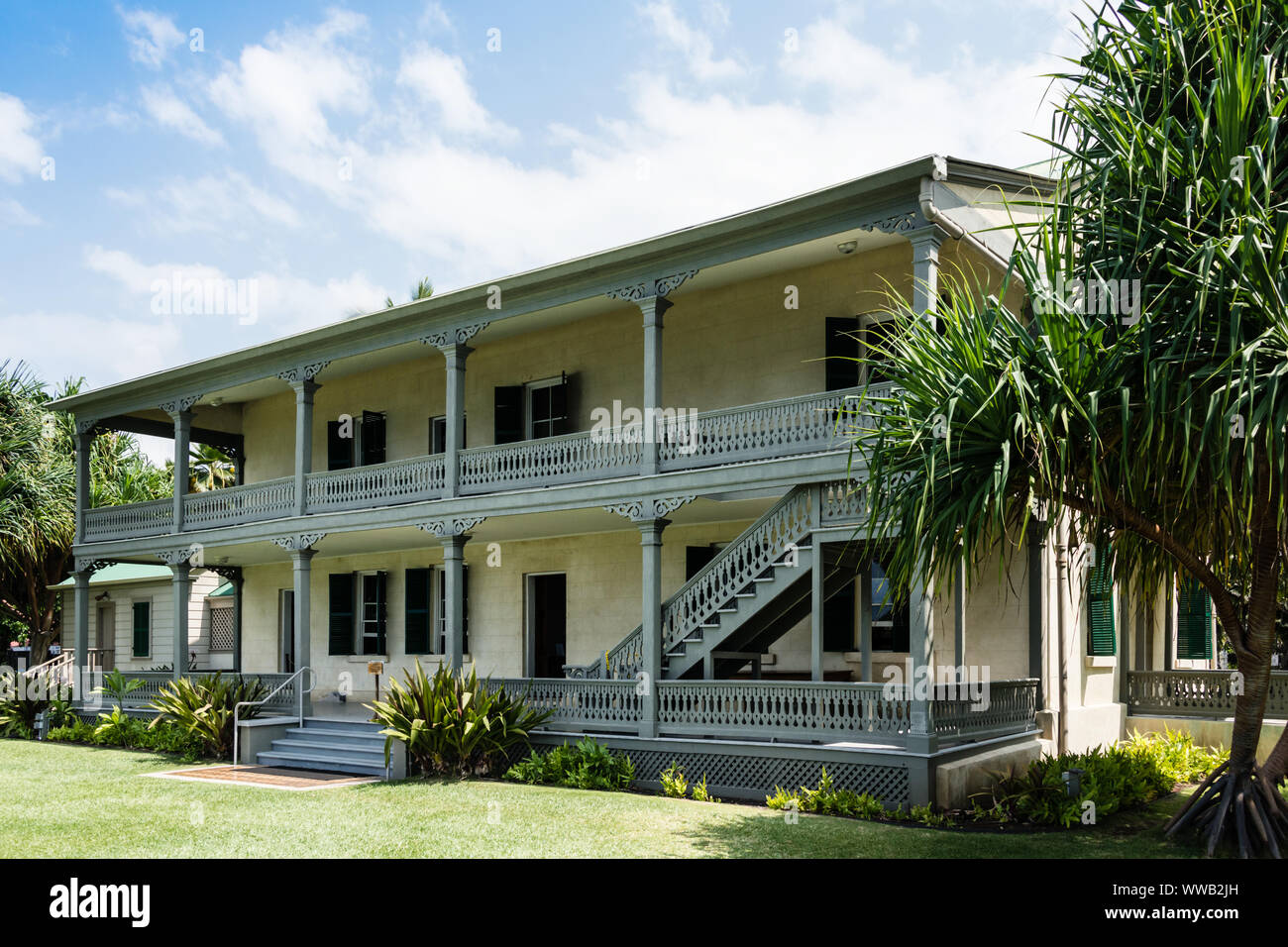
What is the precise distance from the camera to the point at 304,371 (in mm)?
18844

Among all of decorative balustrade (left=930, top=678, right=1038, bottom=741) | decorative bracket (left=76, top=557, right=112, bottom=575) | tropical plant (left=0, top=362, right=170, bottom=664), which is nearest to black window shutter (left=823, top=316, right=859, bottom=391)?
decorative balustrade (left=930, top=678, right=1038, bottom=741)

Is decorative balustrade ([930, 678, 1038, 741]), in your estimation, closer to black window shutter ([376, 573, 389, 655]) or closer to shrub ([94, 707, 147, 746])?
black window shutter ([376, 573, 389, 655])

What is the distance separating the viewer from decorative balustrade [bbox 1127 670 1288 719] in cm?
1555

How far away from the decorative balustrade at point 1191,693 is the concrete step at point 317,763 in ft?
36.9

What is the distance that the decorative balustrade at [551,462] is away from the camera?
48.9ft

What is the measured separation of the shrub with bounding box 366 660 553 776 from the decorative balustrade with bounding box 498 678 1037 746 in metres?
0.52

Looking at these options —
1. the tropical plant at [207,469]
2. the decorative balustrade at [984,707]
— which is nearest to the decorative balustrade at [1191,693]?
the decorative balustrade at [984,707]

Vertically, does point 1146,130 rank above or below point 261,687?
above

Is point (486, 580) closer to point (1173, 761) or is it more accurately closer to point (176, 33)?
point (176, 33)

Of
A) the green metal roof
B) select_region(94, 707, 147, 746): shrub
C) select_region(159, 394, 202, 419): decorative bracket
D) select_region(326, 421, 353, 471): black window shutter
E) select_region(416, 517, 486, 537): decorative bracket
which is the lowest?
select_region(94, 707, 147, 746): shrub

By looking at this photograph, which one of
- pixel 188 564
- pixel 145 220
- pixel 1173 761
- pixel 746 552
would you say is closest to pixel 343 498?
pixel 188 564

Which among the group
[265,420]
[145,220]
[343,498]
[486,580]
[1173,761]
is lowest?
[1173,761]

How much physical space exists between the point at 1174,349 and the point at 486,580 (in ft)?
44.1

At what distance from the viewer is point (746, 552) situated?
13602mm
